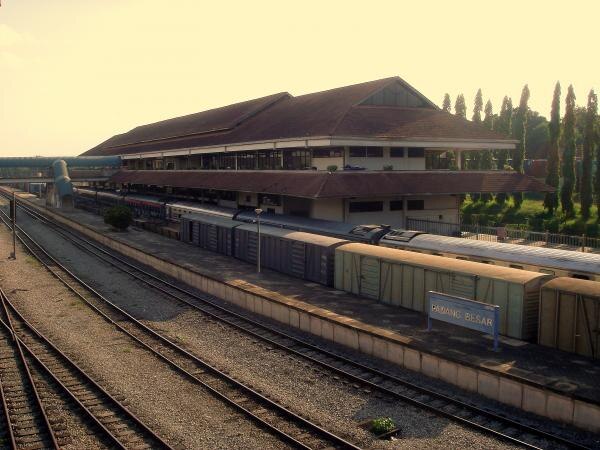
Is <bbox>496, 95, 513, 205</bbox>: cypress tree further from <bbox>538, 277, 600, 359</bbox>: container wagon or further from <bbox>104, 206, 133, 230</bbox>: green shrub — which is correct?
<bbox>538, 277, 600, 359</bbox>: container wagon

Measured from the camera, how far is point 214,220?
42.4 meters

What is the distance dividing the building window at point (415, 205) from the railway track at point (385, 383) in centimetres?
1810

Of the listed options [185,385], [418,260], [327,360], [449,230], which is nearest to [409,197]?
[449,230]

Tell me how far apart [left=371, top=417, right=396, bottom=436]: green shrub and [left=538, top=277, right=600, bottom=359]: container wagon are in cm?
760

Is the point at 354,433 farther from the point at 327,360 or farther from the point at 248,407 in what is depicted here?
the point at 327,360

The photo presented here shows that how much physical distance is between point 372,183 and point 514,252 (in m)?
15.5

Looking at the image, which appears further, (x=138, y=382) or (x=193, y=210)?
(x=193, y=210)

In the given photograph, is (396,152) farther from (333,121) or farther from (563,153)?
(563,153)

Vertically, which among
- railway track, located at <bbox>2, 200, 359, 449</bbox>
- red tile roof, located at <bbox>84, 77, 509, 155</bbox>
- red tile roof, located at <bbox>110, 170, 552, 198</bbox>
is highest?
red tile roof, located at <bbox>84, 77, 509, 155</bbox>

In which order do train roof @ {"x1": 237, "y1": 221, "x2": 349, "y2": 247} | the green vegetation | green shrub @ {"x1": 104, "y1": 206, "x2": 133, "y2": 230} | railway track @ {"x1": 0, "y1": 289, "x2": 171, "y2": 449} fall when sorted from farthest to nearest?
1. green shrub @ {"x1": 104, "y1": 206, "x2": 133, "y2": 230}
2. the green vegetation
3. train roof @ {"x1": 237, "y1": 221, "x2": 349, "y2": 247}
4. railway track @ {"x1": 0, "y1": 289, "x2": 171, "y2": 449}

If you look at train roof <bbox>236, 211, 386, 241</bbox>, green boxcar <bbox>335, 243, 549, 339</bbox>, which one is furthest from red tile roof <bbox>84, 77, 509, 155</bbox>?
green boxcar <bbox>335, 243, 549, 339</bbox>

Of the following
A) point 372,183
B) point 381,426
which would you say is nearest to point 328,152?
point 372,183

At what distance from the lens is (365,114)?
148ft

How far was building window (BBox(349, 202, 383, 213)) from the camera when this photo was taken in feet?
129
